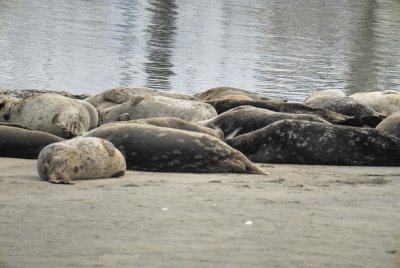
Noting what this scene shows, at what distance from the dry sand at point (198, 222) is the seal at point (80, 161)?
11 cm

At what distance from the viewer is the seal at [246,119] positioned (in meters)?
9.96

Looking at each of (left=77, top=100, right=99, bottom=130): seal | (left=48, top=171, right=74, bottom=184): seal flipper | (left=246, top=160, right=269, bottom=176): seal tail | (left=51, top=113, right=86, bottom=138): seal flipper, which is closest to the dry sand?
(left=48, top=171, right=74, bottom=184): seal flipper

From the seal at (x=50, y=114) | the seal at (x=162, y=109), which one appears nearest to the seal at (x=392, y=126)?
the seal at (x=162, y=109)

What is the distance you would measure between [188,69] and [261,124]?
39.2 ft

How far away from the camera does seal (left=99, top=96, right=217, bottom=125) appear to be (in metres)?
10.9

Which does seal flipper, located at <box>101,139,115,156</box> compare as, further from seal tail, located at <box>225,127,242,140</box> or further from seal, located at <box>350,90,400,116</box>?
seal, located at <box>350,90,400,116</box>

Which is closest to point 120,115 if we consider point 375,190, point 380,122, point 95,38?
point 380,122

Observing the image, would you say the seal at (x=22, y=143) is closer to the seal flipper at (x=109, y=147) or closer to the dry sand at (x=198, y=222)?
the dry sand at (x=198, y=222)

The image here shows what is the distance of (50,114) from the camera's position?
10039 millimetres

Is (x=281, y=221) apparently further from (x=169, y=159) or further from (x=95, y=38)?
(x=95, y=38)

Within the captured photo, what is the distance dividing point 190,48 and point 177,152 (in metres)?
18.0

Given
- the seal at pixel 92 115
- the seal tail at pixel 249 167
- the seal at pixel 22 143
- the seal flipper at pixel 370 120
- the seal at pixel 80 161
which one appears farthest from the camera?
the seal at pixel 92 115

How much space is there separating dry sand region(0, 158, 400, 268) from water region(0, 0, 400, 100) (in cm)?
1029

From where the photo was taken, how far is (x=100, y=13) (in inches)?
1350
